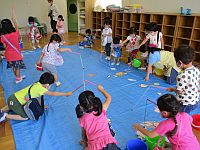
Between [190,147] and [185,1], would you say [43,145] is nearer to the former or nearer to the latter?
[190,147]

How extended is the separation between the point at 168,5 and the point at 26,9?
5.57 metres

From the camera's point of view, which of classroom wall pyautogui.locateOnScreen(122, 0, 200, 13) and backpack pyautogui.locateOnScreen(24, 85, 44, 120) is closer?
backpack pyautogui.locateOnScreen(24, 85, 44, 120)

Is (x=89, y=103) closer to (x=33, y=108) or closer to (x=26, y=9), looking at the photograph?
(x=33, y=108)

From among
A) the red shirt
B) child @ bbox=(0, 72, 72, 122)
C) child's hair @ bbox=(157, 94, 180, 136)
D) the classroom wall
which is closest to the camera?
child's hair @ bbox=(157, 94, 180, 136)

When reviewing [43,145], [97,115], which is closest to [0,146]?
[43,145]

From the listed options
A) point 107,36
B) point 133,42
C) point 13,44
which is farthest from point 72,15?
point 13,44

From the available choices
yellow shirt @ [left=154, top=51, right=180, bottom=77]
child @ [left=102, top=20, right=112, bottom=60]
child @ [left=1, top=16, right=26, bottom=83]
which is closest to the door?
child @ [left=102, top=20, right=112, bottom=60]

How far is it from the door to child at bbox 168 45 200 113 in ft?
23.6

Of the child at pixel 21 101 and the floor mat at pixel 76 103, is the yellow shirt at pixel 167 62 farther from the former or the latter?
the child at pixel 21 101

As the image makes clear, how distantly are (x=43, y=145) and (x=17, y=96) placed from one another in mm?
703

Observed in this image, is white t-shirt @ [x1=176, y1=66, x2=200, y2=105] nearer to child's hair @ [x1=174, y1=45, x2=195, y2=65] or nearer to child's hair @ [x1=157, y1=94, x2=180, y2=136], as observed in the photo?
child's hair @ [x1=174, y1=45, x2=195, y2=65]

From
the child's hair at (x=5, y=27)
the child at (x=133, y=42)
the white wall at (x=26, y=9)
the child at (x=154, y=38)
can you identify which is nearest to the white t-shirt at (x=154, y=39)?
the child at (x=154, y=38)

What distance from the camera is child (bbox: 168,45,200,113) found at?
1680 millimetres

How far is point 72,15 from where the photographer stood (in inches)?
332
